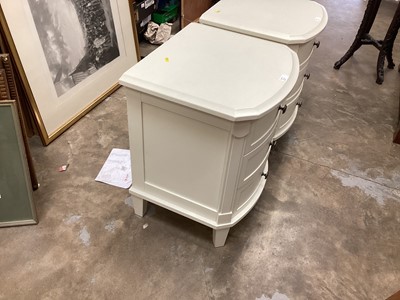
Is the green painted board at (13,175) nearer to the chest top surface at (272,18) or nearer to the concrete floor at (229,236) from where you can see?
the concrete floor at (229,236)

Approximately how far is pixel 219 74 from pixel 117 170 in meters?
0.87

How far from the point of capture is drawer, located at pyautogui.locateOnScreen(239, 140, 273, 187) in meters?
1.31

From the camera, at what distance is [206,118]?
46.2 inches

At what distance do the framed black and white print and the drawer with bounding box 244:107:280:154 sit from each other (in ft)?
3.72

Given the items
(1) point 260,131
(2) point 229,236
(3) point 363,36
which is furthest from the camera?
(3) point 363,36

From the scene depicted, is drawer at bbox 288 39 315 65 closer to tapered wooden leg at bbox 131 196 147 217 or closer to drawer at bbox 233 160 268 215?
drawer at bbox 233 160 268 215

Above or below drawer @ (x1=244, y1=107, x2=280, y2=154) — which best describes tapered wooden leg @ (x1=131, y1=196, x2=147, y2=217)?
below

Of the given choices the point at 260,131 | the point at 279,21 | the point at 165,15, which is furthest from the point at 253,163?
the point at 165,15

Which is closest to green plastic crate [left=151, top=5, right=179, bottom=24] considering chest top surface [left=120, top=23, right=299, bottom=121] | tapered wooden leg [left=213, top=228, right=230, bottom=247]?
chest top surface [left=120, top=23, right=299, bottom=121]

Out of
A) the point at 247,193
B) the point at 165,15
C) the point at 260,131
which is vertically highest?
the point at 260,131

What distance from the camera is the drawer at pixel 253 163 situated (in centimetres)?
131

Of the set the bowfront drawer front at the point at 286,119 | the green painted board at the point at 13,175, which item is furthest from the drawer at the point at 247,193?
the green painted board at the point at 13,175

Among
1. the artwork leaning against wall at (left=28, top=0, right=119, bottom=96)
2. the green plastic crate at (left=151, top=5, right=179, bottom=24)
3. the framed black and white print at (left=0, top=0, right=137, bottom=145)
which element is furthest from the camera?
the green plastic crate at (left=151, top=5, right=179, bottom=24)

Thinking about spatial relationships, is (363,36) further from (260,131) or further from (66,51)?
(66,51)
